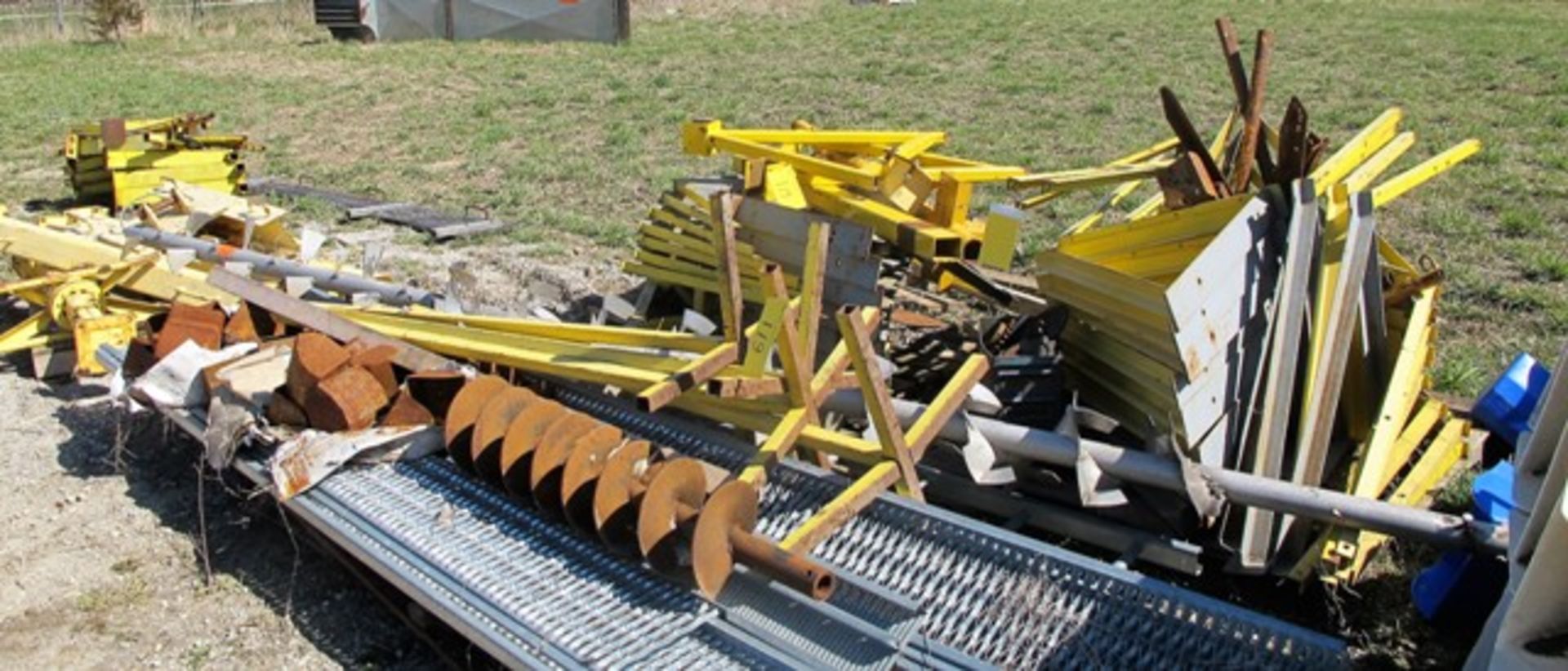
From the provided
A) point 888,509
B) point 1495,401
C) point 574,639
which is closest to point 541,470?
point 574,639

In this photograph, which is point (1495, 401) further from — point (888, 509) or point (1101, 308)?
point (888, 509)

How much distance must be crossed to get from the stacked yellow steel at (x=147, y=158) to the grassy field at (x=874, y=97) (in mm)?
1409

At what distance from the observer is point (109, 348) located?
16.9 ft

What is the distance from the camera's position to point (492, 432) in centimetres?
382

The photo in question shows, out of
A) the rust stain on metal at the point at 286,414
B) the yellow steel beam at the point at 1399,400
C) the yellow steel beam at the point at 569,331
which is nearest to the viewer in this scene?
the yellow steel beam at the point at 1399,400

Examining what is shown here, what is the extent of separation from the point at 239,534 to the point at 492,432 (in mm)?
1150

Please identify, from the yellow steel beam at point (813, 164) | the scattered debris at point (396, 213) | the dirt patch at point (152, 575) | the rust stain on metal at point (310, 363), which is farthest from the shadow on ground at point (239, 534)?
the scattered debris at point (396, 213)

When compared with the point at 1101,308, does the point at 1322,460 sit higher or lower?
lower

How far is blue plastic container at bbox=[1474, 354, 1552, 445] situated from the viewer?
3916mm

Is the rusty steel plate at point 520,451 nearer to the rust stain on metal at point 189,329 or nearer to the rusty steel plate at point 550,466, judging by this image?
the rusty steel plate at point 550,466

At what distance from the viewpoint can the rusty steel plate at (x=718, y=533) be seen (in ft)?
10.2

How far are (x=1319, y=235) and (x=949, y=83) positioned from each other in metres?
10.9

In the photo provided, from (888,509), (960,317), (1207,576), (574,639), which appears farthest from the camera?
(960,317)

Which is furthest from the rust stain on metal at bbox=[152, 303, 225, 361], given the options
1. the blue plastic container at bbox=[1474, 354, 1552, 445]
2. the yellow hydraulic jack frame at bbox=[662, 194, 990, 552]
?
the blue plastic container at bbox=[1474, 354, 1552, 445]
